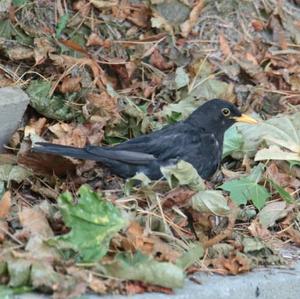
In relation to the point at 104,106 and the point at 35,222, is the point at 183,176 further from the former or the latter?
the point at 104,106

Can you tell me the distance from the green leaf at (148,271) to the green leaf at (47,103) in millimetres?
1960

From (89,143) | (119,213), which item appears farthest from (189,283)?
(89,143)

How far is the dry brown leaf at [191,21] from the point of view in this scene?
6.64 metres

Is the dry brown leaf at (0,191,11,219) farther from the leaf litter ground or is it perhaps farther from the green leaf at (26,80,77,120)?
the green leaf at (26,80,77,120)

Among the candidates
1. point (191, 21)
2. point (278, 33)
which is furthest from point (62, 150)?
point (278, 33)

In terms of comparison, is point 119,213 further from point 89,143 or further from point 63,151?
point 89,143

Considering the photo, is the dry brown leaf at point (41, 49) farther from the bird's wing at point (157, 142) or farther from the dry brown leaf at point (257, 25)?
the dry brown leaf at point (257, 25)

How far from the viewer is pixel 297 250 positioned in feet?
16.1

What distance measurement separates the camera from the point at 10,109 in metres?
5.40

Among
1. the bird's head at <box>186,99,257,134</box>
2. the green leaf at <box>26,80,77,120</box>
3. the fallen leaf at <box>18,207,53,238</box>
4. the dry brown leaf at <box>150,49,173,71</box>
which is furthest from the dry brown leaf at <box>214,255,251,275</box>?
→ the dry brown leaf at <box>150,49,173,71</box>

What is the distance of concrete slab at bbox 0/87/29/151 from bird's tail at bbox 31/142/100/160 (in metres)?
0.31

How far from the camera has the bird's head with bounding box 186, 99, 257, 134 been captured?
19.1ft

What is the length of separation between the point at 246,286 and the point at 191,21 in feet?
9.41

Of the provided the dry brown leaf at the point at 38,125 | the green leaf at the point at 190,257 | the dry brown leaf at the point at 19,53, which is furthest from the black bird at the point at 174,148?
the green leaf at the point at 190,257
